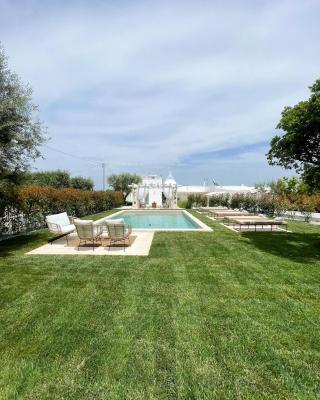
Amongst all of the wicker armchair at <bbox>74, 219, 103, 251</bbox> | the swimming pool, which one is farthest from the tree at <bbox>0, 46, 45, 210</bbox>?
the swimming pool

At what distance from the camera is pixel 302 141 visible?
401 inches

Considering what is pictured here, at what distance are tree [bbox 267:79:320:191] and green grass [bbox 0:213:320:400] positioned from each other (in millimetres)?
4179

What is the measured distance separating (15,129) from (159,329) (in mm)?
7781

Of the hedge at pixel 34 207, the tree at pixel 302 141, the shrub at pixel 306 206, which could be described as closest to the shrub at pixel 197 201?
the shrub at pixel 306 206

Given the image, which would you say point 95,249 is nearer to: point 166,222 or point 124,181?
point 166,222

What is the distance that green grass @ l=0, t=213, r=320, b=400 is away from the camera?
3012 mm

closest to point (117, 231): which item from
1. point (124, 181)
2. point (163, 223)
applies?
point (163, 223)

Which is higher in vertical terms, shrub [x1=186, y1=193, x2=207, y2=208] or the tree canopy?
the tree canopy

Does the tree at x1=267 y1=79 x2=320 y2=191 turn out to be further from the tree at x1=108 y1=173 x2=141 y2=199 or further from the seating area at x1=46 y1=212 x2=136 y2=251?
the tree at x1=108 y1=173 x2=141 y2=199

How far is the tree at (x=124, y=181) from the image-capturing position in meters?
48.0

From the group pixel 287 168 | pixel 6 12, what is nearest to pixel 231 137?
pixel 287 168

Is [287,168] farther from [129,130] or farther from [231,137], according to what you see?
[129,130]

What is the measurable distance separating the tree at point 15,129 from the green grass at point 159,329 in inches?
120

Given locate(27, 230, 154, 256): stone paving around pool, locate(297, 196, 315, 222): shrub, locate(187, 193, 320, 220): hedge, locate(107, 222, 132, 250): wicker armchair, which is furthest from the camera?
locate(187, 193, 320, 220): hedge
